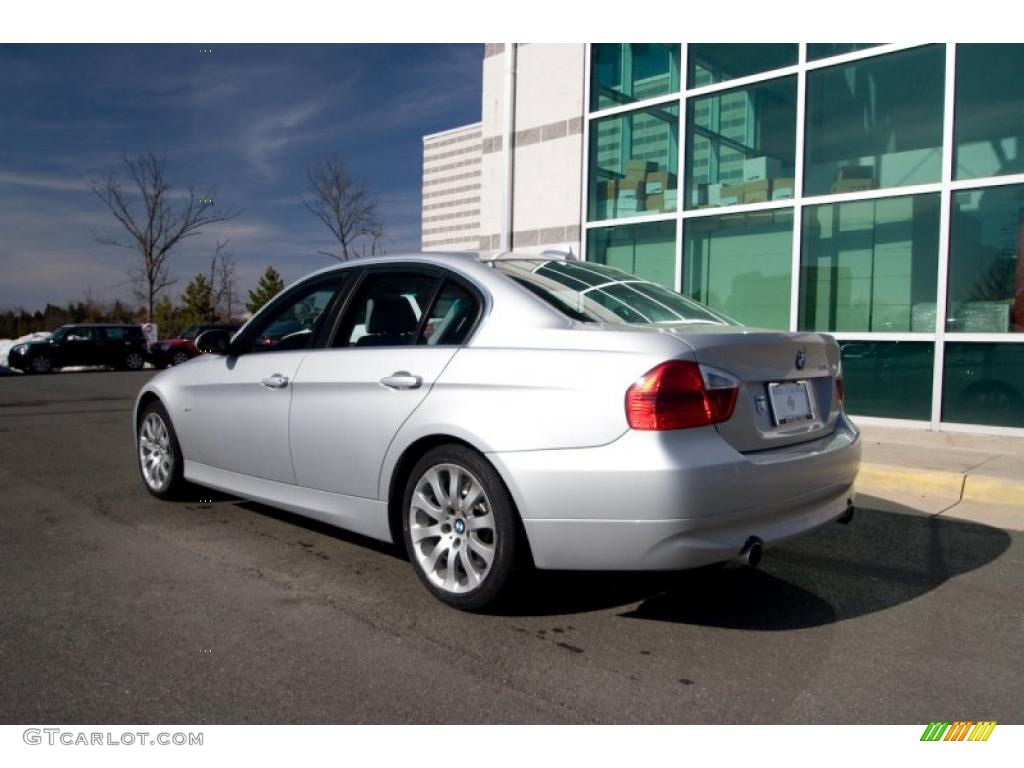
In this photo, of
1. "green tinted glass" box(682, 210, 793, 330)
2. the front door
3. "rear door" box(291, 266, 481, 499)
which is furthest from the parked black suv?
"rear door" box(291, 266, 481, 499)

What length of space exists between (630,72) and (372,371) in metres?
8.47

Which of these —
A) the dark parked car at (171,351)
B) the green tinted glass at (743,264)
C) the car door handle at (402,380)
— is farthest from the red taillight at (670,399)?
the dark parked car at (171,351)

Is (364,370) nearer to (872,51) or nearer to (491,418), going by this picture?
(491,418)

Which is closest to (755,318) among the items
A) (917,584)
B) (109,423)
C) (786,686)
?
(917,584)

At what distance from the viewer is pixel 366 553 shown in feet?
14.0

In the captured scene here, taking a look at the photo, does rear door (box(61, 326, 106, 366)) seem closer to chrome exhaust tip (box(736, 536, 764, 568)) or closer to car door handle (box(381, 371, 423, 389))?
car door handle (box(381, 371, 423, 389))

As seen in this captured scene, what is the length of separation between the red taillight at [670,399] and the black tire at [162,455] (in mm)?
3378

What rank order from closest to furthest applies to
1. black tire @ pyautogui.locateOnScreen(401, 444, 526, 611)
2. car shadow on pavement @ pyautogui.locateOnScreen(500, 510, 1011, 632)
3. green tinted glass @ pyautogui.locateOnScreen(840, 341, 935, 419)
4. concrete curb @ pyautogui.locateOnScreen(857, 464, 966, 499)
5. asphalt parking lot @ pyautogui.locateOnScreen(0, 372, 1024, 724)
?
asphalt parking lot @ pyautogui.locateOnScreen(0, 372, 1024, 724), black tire @ pyautogui.locateOnScreen(401, 444, 526, 611), car shadow on pavement @ pyautogui.locateOnScreen(500, 510, 1011, 632), concrete curb @ pyautogui.locateOnScreen(857, 464, 966, 499), green tinted glass @ pyautogui.locateOnScreen(840, 341, 935, 419)

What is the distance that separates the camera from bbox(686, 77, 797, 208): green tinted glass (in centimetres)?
932

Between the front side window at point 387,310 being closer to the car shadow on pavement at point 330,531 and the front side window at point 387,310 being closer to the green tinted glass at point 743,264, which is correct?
the car shadow on pavement at point 330,531

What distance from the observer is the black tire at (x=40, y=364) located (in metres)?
24.2

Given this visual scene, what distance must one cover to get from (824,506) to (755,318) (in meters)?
6.48

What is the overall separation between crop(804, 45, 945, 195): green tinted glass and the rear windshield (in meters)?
5.62

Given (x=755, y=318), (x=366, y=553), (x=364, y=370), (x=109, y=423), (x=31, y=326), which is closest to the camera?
(x=364, y=370)
